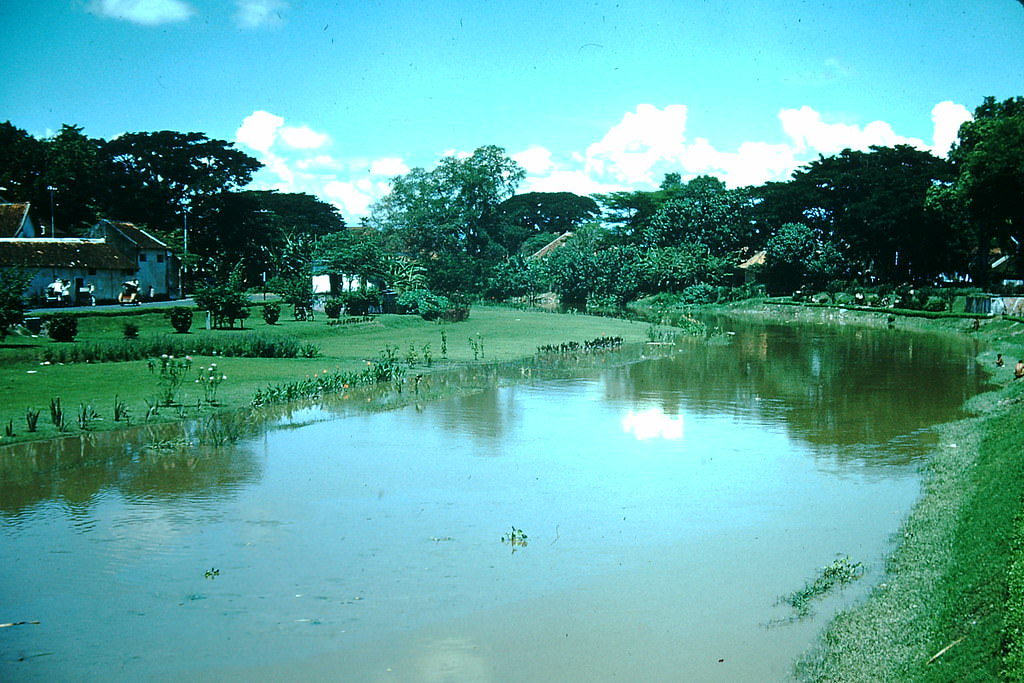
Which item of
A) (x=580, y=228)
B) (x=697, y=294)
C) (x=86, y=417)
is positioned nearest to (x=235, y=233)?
(x=580, y=228)

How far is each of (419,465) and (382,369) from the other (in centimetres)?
881

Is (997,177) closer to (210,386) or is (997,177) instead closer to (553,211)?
(210,386)

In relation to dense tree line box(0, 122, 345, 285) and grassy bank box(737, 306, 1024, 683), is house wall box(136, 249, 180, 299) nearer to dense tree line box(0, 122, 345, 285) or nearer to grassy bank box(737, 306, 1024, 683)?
dense tree line box(0, 122, 345, 285)

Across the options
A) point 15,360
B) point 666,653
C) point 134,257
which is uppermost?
point 134,257

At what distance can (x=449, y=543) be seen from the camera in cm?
968

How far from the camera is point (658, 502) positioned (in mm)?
11344

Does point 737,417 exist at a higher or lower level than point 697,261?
lower

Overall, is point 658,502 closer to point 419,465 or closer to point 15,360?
point 419,465

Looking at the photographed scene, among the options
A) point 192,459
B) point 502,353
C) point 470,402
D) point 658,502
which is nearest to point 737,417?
point 470,402

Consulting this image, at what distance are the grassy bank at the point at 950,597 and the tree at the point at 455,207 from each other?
166ft

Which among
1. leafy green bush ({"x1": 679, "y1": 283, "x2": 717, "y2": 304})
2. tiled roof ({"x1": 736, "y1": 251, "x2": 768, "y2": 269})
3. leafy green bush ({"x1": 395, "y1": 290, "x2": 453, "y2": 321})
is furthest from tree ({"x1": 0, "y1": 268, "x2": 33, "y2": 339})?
tiled roof ({"x1": 736, "y1": 251, "x2": 768, "y2": 269})

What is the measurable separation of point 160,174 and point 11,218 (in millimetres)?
15559

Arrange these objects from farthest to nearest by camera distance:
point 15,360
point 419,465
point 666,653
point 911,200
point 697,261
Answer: point 697,261 → point 911,200 → point 15,360 → point 419,465 → point 666,653

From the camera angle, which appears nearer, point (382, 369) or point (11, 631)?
point (11, 631)
